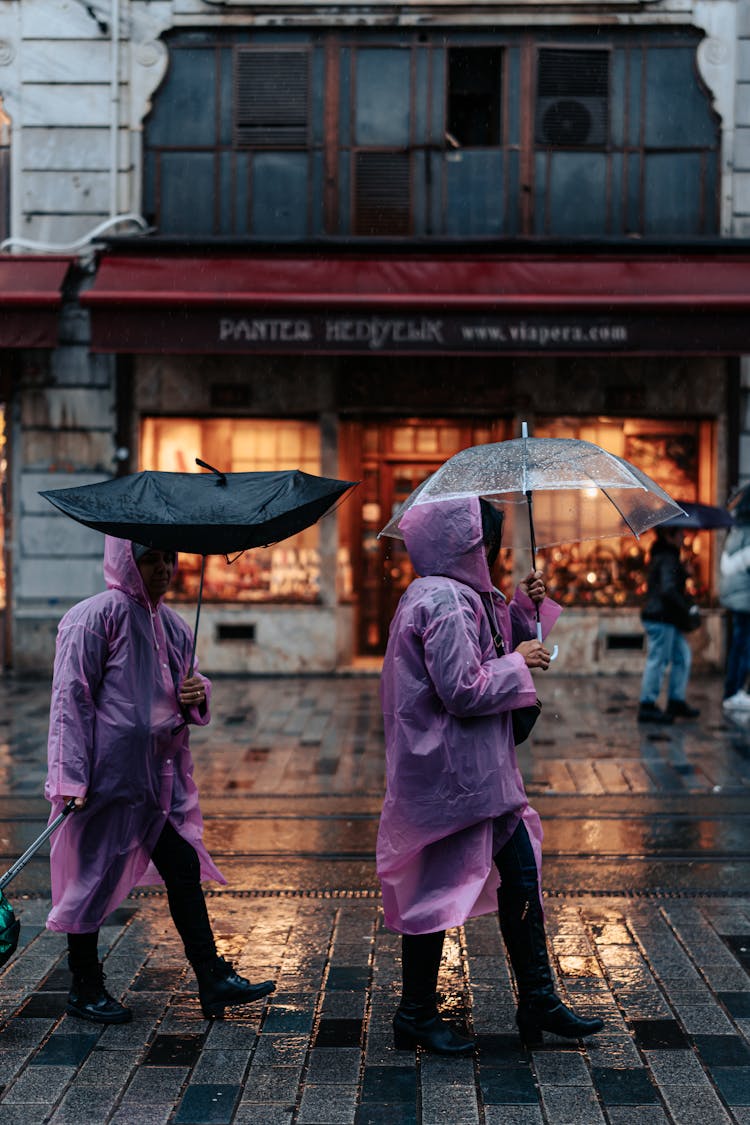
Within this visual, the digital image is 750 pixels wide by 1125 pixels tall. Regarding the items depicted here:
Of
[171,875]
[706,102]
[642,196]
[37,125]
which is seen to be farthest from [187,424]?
[171,875]

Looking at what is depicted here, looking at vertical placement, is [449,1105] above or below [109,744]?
below

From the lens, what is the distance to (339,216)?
13.5 metres

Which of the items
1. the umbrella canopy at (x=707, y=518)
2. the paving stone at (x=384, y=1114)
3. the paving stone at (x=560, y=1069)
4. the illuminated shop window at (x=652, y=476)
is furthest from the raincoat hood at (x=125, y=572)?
the illuminated shop window at (x=652, y=476)

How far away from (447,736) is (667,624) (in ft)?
21.5

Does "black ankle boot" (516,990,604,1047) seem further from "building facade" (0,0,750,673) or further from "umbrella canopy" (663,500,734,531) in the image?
"building facade" (0,0,750,673)

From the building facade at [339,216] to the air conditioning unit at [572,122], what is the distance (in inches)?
0.8

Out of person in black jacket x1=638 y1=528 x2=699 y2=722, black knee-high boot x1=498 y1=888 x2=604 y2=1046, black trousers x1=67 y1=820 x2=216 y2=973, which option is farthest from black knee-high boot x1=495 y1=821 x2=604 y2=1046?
person in black jacket x1=638 y1=528 x2=699 y2=722

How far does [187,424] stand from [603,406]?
409 centimetres

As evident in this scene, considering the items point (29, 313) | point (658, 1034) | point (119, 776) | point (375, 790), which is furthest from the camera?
point (29, 313)

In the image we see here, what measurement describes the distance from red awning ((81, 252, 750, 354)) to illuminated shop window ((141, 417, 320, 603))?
1312 mm

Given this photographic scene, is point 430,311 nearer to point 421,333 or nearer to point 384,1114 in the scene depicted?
point 421,333

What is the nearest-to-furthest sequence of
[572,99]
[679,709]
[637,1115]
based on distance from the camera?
[637,1115]
[679,709]
[572,99]

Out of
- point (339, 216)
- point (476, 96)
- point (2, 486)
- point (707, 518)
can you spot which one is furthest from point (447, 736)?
point (476, 96)

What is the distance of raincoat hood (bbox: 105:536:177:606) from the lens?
4699 mm
